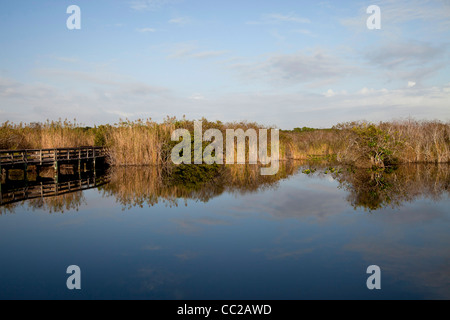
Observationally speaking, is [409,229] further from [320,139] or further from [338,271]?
[320,139]

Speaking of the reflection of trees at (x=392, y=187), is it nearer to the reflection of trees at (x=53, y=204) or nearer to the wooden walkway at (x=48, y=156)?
the reflection of trees at (x=53, y=204)

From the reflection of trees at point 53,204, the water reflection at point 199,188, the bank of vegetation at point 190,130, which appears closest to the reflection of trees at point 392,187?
the water reflection at point 199,188

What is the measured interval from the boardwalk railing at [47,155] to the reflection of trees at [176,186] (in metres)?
5.37

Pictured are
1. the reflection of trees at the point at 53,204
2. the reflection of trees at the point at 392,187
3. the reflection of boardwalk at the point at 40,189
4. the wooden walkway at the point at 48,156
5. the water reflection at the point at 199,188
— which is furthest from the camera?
the wooden walkway at the point at 48,156

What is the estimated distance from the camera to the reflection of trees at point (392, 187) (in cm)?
1239

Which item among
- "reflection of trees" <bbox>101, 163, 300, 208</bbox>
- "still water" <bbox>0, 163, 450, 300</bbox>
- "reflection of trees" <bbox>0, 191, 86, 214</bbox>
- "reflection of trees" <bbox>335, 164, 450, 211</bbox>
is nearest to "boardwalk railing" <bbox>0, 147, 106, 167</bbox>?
"reflection of trees" <bbox>101, 163, 300, 208</bbox>

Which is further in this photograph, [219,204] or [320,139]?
[320,139]

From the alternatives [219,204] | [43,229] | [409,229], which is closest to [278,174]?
[219,204]

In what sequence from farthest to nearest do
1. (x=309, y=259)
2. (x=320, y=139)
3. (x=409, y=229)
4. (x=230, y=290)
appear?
1. (x=320, y=139)
2. (x=409, y=229)
3. (x=309, y=259)
4. (x=230, y=290)

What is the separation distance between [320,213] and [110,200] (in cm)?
757

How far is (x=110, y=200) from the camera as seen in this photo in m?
13.4

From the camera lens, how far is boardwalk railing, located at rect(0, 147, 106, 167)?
66.0 ft

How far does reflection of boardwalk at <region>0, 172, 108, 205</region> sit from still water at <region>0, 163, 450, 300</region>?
0.97m
